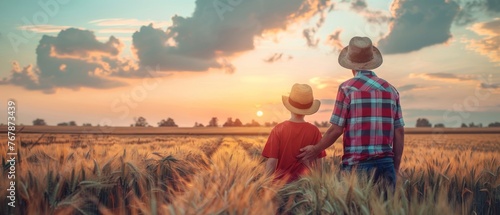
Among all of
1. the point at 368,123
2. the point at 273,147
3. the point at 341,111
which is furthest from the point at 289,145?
the point at 368,123

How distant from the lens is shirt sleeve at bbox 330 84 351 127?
15.9 ft

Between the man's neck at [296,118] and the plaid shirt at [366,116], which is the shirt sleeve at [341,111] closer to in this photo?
the plaid shirt at [366,116]

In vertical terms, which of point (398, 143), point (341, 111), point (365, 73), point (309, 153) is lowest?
point (309, 153)

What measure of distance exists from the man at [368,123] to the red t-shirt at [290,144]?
1.43 ft

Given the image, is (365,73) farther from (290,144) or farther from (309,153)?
(290,144)

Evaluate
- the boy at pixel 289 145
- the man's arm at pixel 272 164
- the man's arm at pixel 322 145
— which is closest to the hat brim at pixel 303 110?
the boy at pixel 289 145

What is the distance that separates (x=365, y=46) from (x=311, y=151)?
4.06 ft

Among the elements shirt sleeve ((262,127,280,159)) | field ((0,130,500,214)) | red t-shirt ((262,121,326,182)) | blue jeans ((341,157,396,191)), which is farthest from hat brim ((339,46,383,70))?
field ((0,130,500,214))

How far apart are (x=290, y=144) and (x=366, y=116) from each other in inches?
40.1

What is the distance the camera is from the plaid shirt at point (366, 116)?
4758mm

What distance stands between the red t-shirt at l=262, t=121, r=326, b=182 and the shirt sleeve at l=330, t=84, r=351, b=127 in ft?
2.07

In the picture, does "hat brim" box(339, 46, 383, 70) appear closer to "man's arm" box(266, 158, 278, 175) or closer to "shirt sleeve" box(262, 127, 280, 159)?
"shirt sleeve" box(262, 127, 280, 159)

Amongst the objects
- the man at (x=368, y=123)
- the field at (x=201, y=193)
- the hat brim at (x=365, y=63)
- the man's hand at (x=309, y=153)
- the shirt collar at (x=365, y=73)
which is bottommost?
the field at (x=201, y=193)

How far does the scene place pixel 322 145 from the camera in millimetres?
4973
